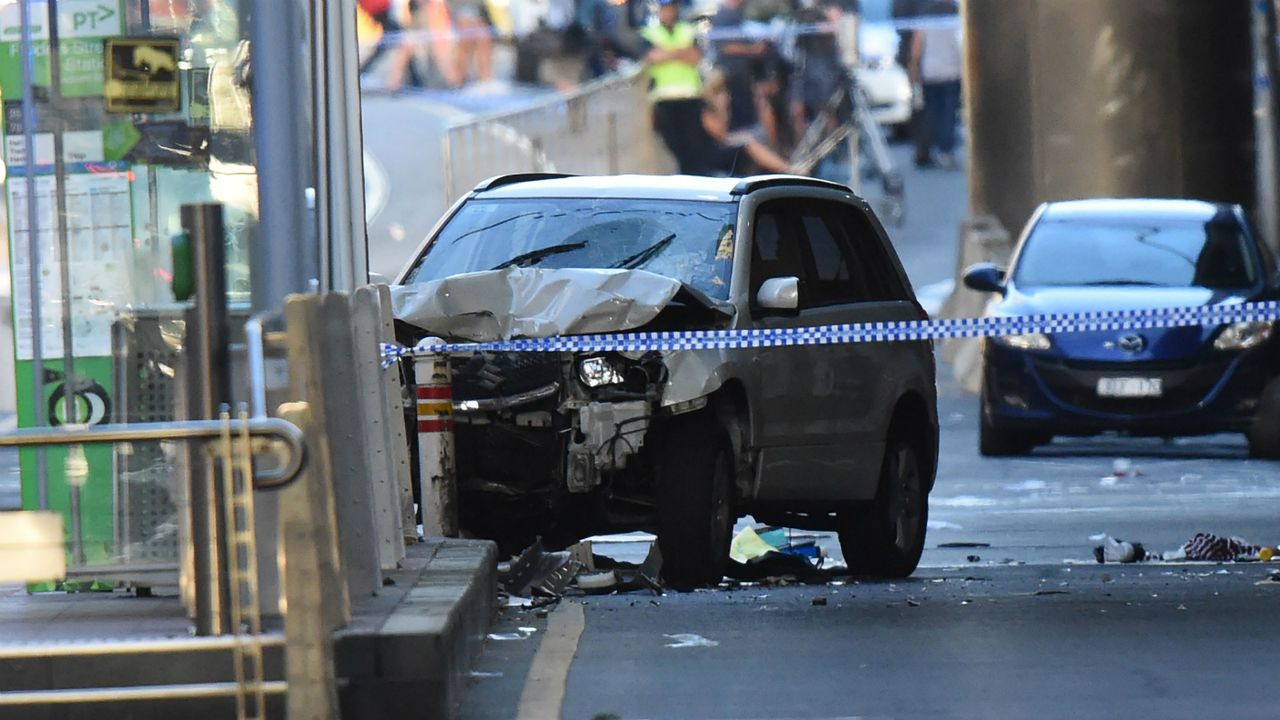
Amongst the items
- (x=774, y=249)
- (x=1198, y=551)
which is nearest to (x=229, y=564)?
(x=774, y=249)

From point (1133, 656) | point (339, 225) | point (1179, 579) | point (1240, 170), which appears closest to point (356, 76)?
point (339, 225)

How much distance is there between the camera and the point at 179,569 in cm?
742

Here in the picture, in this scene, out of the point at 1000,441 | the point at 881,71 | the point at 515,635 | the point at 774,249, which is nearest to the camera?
the point at 515,635

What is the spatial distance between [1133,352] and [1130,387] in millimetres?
233

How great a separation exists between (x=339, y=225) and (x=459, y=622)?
1.81 metres

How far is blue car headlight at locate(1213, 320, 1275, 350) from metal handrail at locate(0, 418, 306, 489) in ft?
37.5

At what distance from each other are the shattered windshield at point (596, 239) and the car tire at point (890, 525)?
4.96 ft

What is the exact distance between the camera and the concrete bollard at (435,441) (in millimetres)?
10625

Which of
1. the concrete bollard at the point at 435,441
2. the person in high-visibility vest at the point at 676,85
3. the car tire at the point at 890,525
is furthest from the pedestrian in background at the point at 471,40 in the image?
the concrete bollard at the point at 435,441

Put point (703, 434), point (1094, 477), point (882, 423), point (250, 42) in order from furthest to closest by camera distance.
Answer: point (1094, 477)
point (882, 423)
point (703, 434)
point (250, 42)

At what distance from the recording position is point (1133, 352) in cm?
1716

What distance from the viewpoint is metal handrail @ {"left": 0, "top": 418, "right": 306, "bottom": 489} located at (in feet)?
21.2

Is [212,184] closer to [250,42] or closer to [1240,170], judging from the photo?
[250,42]

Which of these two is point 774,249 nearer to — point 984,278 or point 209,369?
point 209,369
